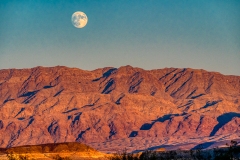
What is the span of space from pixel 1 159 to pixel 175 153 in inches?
1149

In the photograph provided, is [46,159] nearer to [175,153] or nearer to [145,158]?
[175,153]

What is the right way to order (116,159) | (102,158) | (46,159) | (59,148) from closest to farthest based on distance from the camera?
(116,159)
(46,159)
(102,158)
(59,148)

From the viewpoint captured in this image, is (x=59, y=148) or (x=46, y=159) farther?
(x=59, y=148)

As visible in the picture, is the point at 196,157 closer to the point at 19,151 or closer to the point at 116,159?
the point at 116,159

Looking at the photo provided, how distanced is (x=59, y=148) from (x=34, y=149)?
5.17 m

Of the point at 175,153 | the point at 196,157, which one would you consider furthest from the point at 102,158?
the point at 196,157

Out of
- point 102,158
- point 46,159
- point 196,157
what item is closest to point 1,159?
point 46,159

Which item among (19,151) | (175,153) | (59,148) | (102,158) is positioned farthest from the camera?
(59,148)

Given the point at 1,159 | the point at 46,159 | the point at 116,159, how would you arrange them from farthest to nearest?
the point at 46,159 → the point at 1,159 → the point at 116,159

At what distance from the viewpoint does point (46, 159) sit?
4114 inches

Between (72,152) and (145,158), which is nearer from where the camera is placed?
(145,158)

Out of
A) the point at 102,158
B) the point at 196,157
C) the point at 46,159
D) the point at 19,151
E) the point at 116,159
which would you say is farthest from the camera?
the point at 19,151

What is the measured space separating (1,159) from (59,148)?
110 ft

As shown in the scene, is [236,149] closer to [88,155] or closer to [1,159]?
[1,159]
